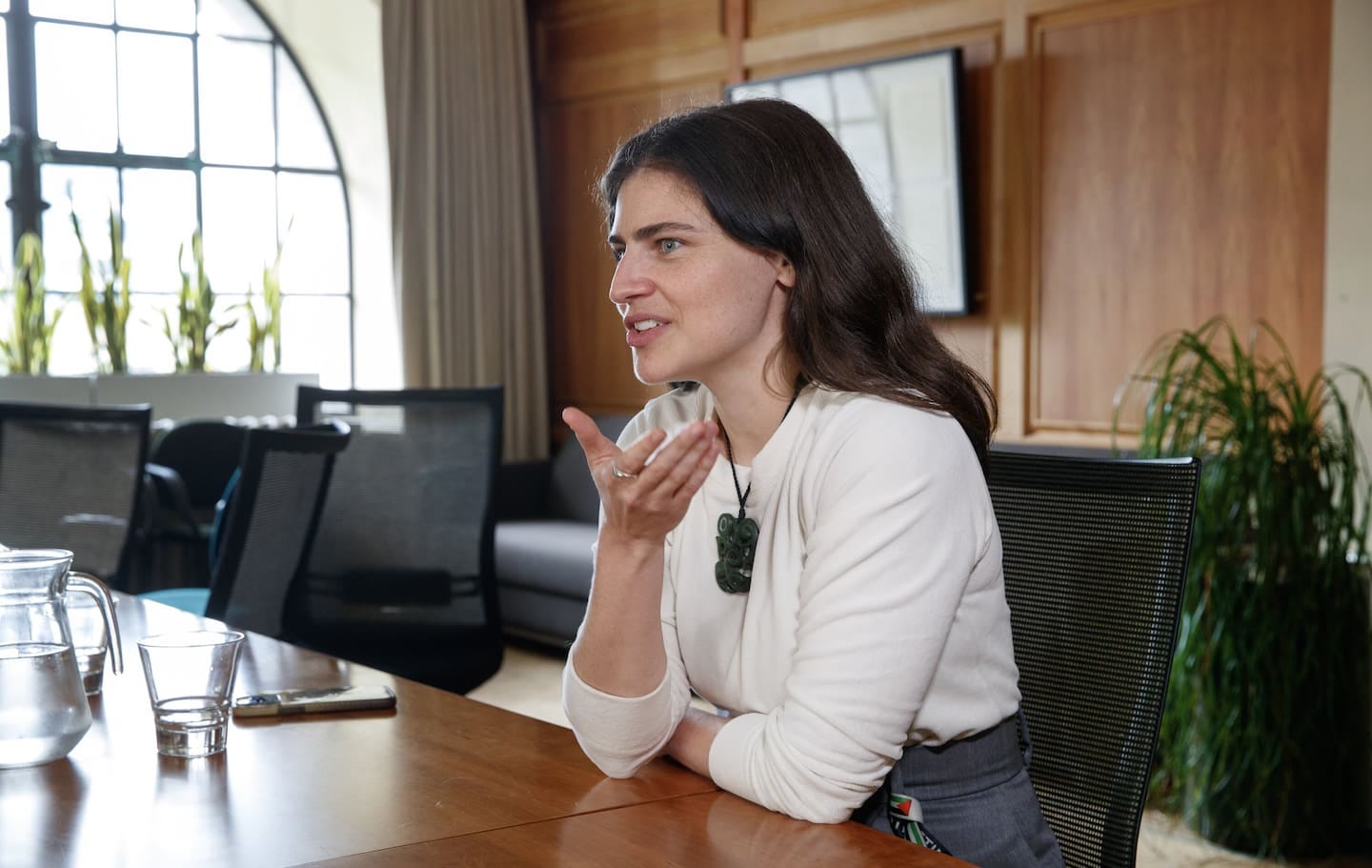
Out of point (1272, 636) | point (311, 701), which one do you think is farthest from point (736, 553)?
point (1272, 636)

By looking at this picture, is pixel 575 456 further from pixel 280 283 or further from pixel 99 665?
pixel 99 665

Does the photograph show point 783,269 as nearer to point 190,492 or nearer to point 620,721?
point 620,721

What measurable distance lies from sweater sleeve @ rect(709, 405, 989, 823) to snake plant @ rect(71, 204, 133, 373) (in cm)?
461

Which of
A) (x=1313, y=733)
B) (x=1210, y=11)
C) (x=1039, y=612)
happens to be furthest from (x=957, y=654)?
(x=1210, y=11)

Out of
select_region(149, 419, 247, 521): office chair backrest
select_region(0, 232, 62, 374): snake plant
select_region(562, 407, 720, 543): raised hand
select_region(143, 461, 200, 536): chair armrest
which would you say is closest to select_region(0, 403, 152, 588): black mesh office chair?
select_region(143, 461, 200, 536): chair armrest

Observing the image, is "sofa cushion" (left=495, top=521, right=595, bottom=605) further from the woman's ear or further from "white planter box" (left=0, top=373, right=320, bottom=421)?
the woman's ear

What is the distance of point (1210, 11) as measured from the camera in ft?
12.7

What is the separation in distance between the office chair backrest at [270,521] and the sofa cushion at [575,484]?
10.2 feet

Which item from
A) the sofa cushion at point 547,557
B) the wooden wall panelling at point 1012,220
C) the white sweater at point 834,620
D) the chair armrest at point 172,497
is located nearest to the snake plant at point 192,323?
the chair armrest at point 172,497

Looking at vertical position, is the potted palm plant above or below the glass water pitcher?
below

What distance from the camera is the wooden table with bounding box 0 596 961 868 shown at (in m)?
1.00

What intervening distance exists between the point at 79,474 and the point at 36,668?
1983mm

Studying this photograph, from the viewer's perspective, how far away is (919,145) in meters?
4.52

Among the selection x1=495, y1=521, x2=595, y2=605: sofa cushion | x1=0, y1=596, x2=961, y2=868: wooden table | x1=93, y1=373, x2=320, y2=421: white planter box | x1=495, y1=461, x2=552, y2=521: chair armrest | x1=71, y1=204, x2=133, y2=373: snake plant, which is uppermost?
x1=71, y1=204, x2=133, y2=373: snake plant
